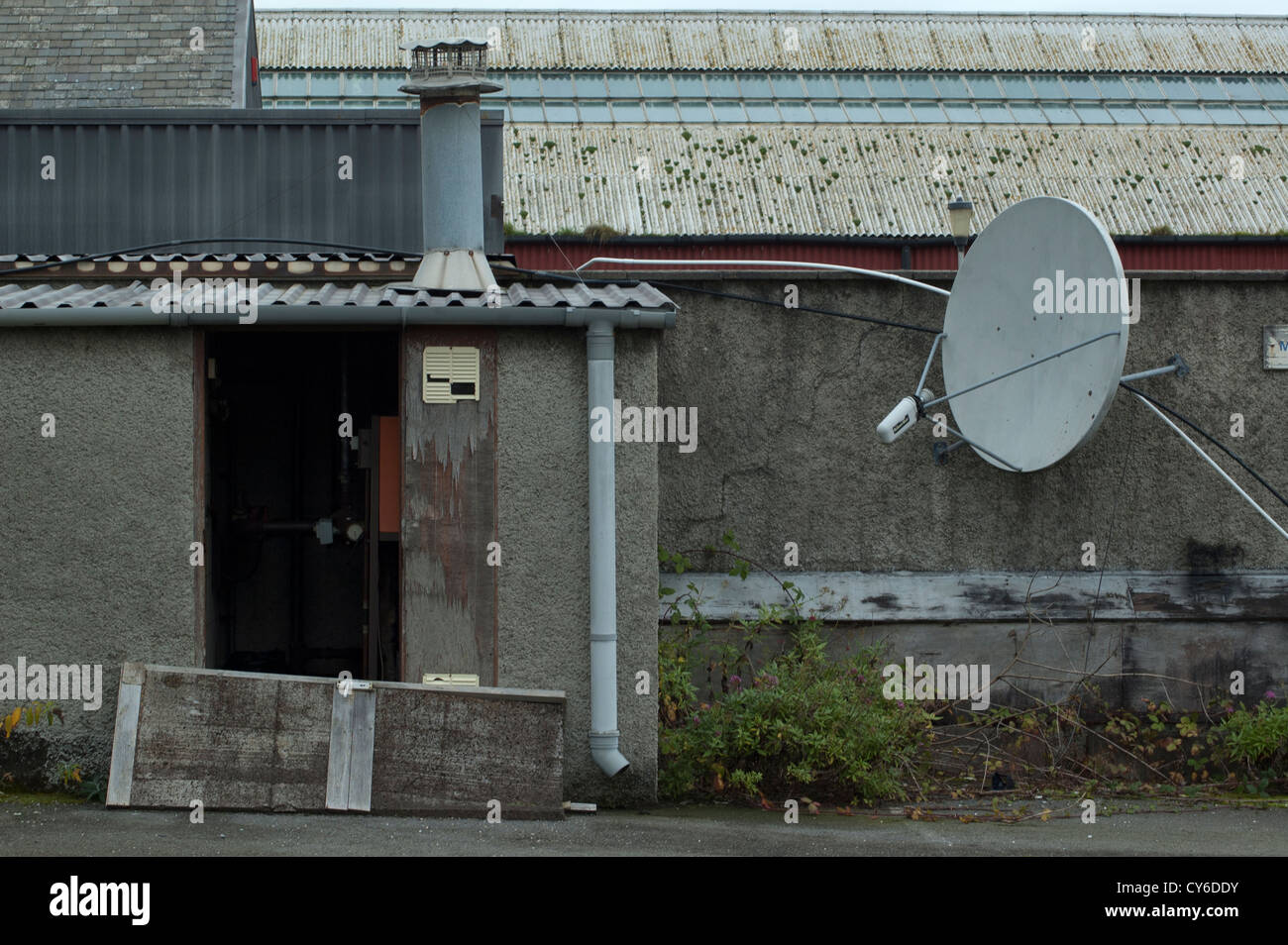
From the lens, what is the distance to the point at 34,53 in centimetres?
1619

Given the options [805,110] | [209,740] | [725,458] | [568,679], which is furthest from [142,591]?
[805,110]

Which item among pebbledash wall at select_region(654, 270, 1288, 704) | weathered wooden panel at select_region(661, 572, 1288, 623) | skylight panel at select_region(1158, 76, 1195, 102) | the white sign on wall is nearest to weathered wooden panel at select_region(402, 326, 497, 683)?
weathered wooden panel at select_region(661, 572, 1288, 623)

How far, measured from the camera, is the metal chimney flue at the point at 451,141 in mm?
8375

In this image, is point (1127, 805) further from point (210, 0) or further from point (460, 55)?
point (210, 0)

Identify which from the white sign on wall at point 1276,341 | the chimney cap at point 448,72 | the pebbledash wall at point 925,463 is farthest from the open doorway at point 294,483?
the white sign on wall at point 1276,341

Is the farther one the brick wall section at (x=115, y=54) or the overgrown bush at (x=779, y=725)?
the brick wall section at (x=115, y=54)

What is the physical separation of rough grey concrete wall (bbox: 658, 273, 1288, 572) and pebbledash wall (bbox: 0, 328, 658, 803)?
67.9 inches

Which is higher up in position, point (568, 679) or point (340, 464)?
point (340, 464)

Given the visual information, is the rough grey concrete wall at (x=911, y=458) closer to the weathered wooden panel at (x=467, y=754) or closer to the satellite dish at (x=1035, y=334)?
the satellite dish at (x=1035, y=334)

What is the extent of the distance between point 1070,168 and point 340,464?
1691 cm

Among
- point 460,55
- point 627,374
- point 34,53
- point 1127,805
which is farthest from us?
point 34,53

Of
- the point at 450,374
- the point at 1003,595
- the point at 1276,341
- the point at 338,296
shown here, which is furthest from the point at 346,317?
the point at 1276,341

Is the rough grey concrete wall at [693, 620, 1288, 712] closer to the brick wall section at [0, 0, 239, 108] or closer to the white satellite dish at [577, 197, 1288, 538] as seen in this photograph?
the white satellite dish at [577, 197, 1288, 538]

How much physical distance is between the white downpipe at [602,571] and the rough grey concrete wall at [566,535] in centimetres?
10
